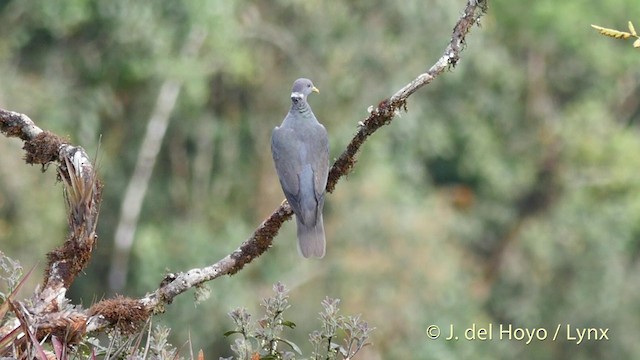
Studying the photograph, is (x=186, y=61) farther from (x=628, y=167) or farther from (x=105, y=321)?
(x=105, y=321)

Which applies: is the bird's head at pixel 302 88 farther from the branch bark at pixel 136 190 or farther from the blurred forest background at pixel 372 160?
the branch bark at pixel 136 190

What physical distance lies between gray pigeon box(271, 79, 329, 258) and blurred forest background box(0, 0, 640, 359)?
689cm

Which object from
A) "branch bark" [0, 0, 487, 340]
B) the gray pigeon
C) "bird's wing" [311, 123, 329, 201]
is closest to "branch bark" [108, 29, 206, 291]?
the gray pigeon

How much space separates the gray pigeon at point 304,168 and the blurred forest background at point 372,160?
689 centimetres

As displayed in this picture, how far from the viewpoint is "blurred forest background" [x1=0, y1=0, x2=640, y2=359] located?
52.8 feet

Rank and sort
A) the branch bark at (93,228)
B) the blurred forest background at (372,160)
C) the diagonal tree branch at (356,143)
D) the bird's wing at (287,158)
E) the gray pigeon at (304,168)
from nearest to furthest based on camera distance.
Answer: the branch bark at (93,228) < the diagonal tree branch at (356,143) < the gray pigeon at (304,168) < the bird's wing at (287,158) < the blurred forest background at (372,160)

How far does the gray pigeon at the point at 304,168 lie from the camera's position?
657cm

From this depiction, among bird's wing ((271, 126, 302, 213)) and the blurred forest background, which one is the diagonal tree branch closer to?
bird's wing ((271, 126, 302, 213))

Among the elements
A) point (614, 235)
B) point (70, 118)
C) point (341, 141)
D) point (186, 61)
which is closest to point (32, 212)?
point (70, 118)

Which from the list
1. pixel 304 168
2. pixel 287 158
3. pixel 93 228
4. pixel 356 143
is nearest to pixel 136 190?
pixel 287 158

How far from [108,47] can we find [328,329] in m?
12.4

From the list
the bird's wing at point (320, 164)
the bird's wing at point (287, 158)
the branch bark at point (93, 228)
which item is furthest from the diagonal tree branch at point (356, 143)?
the bird's wing at point (287, 158)

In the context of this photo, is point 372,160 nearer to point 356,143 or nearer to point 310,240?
point 310,240

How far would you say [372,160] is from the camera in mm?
18656
